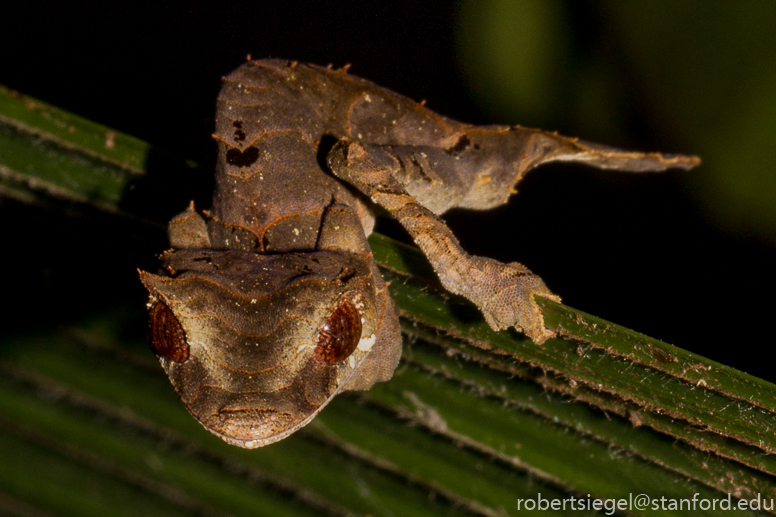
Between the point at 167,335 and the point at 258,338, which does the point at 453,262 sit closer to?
the point at 258,338

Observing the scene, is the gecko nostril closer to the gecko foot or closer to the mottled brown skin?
the mottled brown skin

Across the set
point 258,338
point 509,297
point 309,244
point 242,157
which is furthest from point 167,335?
point 509,297

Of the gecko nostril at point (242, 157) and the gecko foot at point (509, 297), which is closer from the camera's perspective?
the gecko foot at point (509, 297)

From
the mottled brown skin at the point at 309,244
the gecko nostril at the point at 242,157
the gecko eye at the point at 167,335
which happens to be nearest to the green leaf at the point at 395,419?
the mottled brown skin at the point at 309,244

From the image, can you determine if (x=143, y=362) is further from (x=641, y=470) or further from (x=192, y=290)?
(x=641, y=470)

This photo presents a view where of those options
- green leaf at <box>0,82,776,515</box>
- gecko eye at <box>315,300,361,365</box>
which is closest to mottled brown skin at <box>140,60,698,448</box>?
gecko eye at <box>315,300,361,365</box>

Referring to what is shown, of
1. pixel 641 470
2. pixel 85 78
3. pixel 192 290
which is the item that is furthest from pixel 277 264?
pixel 85 78

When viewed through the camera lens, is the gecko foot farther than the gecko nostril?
No

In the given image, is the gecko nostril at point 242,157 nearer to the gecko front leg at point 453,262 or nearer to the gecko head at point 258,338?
the gecko front leg at point 453,262

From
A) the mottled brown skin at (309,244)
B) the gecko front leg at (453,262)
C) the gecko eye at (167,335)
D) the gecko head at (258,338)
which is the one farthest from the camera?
the gecko front leg at (453,262)
